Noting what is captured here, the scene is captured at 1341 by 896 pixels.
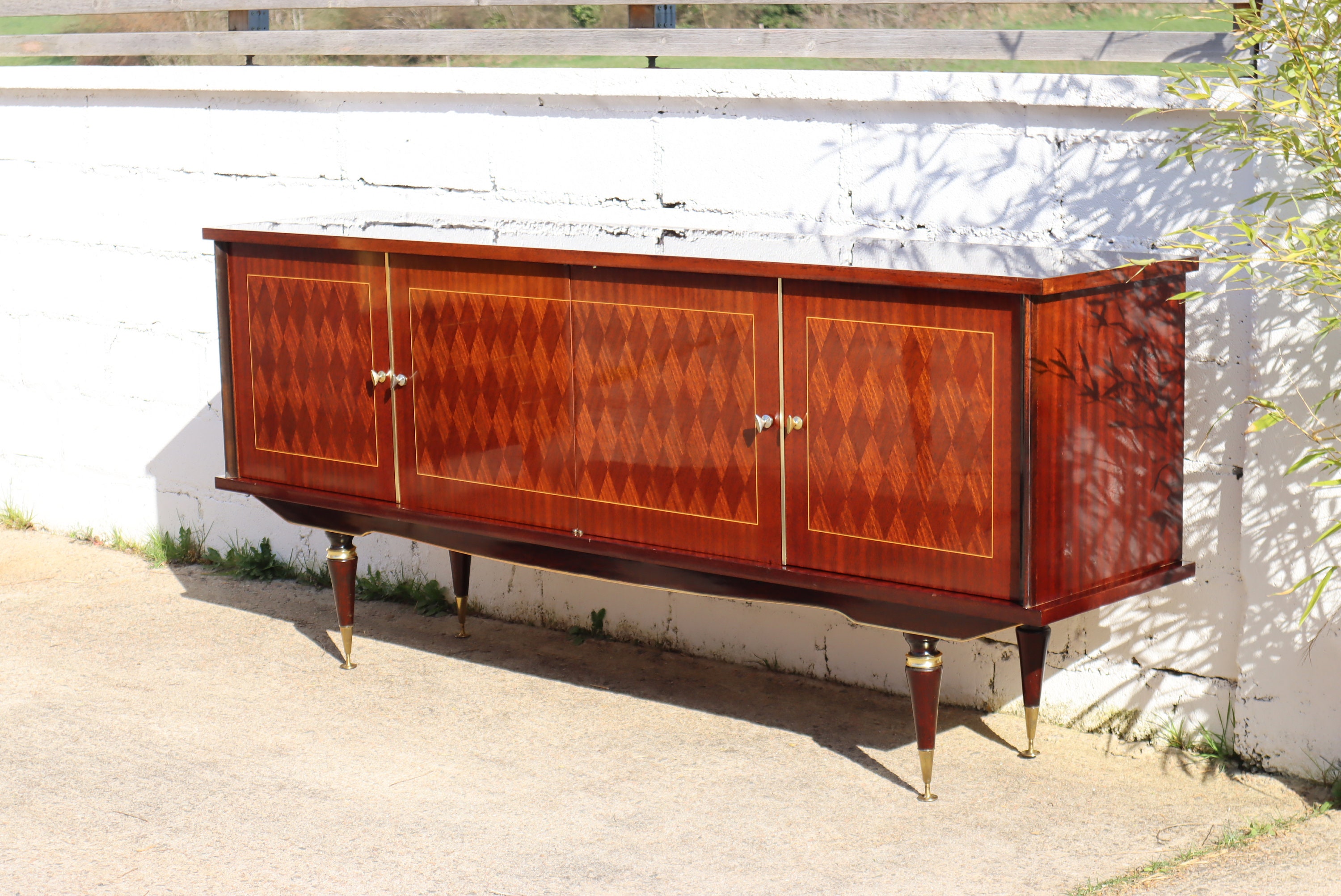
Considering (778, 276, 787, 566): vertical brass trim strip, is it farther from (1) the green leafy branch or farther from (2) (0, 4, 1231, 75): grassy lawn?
(2) (0, 4, 1231, 75): grassy lawn

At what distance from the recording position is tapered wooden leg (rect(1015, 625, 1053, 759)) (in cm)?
374

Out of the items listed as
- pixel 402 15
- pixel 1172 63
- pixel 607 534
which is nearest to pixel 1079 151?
pixel 1172 63

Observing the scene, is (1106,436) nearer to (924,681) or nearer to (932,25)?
(924,681)

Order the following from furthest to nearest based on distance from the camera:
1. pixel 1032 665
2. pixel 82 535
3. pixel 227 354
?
1. pixel 82 535
2. pixel 227 354
3. pixel 1032 665

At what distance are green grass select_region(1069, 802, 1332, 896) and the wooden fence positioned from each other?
1.69m

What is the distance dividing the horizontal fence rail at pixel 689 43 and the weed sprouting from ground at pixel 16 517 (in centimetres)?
177

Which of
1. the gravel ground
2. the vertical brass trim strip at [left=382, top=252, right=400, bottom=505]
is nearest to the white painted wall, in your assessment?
the gravel ground

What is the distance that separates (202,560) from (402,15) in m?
12.5

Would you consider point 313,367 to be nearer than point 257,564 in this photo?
Yes

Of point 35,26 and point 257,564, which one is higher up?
point 35,26

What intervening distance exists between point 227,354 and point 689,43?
1.57m

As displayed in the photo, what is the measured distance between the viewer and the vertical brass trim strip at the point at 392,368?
4.09 m

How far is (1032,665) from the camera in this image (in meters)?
3.76

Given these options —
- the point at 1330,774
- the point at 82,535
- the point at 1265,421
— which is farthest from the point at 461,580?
the point at 1265,421
